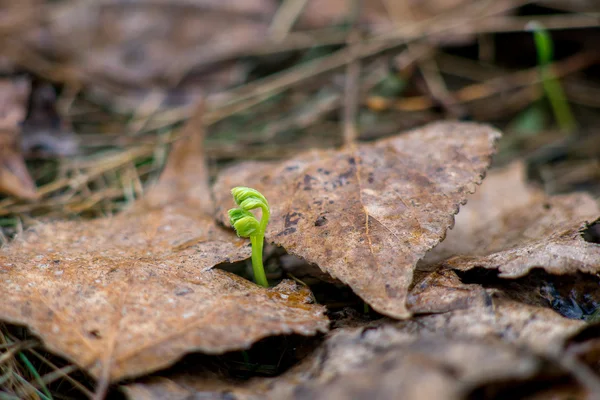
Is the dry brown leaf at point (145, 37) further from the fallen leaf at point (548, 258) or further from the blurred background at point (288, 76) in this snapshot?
the fallen leaf at point (548, 258)

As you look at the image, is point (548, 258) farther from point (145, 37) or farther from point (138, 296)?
point (145, 37)

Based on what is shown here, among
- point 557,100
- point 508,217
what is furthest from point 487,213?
point 557,100

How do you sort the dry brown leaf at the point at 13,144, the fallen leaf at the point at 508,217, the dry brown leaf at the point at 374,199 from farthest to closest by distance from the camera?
the dry brown leaf at the point at 13,144 → the fallen leaf at the point at 508,217 → the dry brown leaf at the point at 374,199

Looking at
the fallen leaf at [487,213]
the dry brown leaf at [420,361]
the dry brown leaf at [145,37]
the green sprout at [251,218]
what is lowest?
the dry brown leaf at [420,361]

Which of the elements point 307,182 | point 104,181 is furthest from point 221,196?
point 104,181

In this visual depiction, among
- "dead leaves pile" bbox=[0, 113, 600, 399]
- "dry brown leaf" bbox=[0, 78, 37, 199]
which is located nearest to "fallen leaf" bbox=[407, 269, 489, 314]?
"dead leaves pile" bbox=[0, 113, 600, 399]

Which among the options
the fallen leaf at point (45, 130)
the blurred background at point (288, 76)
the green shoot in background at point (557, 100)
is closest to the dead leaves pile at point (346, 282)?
the blurred background at point (288, 76)

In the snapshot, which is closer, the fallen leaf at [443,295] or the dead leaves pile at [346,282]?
the dead leaves pile at [346,282]
